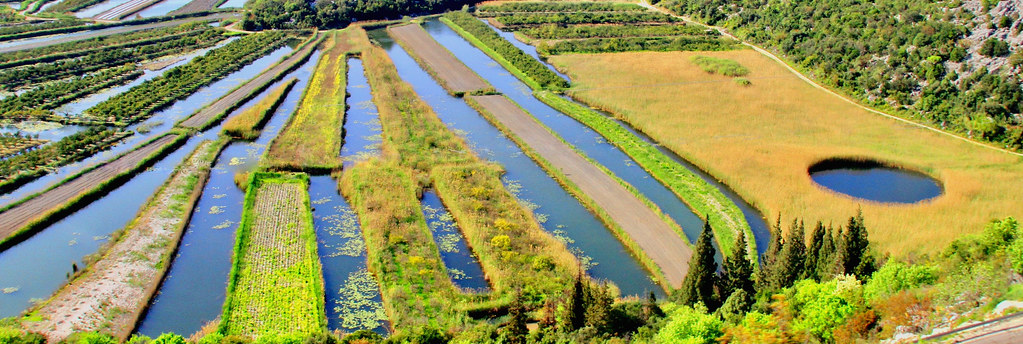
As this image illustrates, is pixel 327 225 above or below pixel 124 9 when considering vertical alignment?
below

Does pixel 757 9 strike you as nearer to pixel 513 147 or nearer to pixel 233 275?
pixel 513 147

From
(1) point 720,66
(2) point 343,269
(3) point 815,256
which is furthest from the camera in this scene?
(1) point 720,66

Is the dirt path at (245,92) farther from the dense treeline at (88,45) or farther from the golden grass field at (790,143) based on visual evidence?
the golden grass field at (790,143)

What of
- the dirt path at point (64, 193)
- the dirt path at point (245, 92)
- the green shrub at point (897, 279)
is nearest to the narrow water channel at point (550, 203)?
the green shrub at point (897, 279)

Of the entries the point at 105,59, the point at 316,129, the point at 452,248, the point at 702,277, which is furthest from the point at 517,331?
the point at 105,59

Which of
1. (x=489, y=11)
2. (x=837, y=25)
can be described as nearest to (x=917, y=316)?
(x=837, y=25)

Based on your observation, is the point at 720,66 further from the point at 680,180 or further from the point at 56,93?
the point at 56,93
